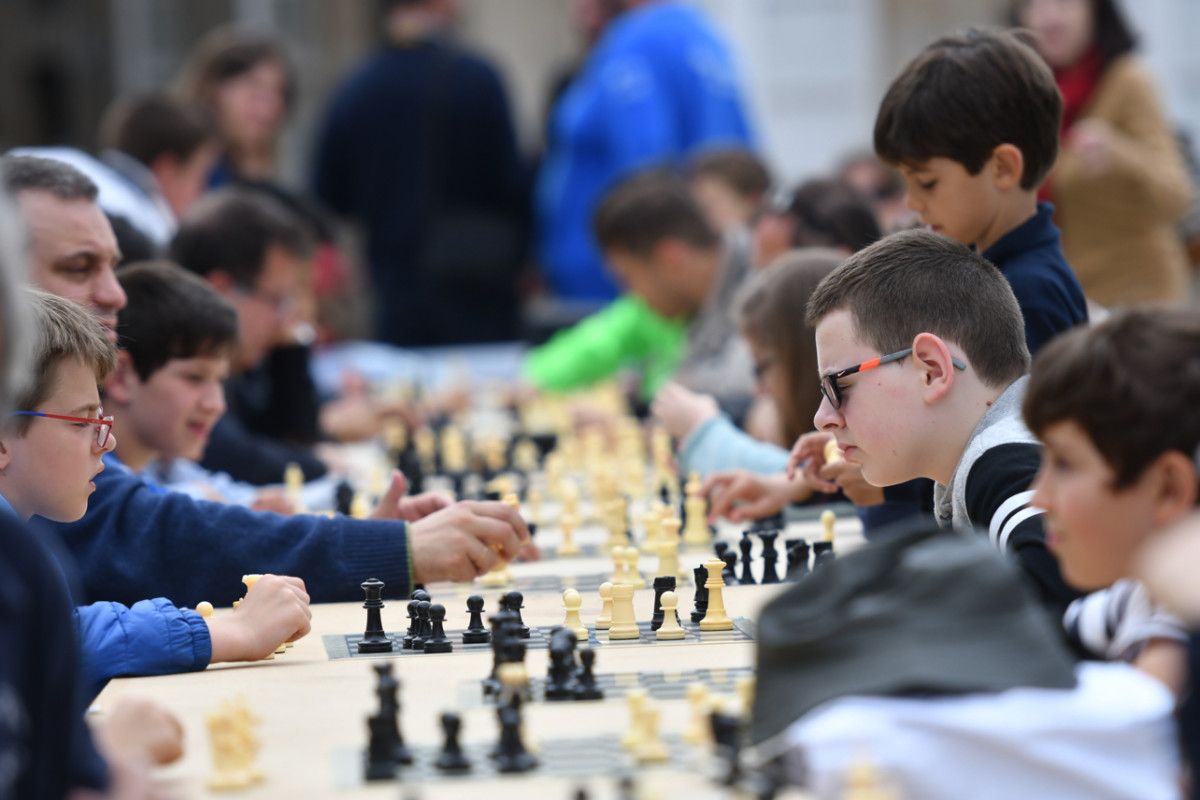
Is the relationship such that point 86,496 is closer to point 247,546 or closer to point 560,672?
point 247,546

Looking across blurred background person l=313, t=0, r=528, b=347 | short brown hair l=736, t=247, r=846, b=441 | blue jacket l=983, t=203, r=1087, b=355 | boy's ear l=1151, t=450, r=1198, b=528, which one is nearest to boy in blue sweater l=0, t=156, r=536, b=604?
blue jacket l=983, t=203, r=1087, b=355

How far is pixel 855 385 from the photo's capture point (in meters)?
3.03

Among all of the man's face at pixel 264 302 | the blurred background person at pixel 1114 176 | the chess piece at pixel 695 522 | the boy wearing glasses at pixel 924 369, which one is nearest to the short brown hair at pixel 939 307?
the boy wearing glasses at pixel 924 369

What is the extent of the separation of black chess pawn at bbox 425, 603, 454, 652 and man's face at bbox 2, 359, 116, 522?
0.62 meters

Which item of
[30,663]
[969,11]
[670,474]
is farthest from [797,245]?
[969,11]

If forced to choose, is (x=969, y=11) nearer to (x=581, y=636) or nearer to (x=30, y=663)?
(x=581, y=636)

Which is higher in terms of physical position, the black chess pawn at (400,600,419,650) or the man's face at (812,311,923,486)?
the man's face at (812,311,923,486)

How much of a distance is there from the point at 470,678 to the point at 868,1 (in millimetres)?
11078

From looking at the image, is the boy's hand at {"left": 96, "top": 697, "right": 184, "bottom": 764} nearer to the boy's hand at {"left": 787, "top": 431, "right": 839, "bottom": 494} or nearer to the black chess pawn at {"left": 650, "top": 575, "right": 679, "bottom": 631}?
the black chess pawn at {"left": 650, "top": 575, "right": 679, "bottom": 631}

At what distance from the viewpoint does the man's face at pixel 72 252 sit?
4004mm

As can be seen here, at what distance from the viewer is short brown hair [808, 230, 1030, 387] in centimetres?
301

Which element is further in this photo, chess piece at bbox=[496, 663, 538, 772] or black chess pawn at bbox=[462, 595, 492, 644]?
black chess pawn at bbox=[462, 595, 492, 644]

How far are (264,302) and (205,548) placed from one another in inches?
108

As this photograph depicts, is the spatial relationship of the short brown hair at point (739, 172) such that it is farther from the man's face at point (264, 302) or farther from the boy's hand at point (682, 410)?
the boy's hand at point (682, 410)
